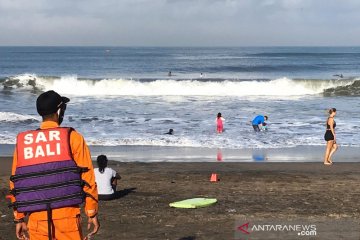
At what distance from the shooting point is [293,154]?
1645 centimetres

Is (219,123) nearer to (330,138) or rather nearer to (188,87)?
(330,138)

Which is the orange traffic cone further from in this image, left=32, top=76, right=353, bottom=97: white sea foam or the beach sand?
left=32, top=76, right=353, bottom=97: white sea foam

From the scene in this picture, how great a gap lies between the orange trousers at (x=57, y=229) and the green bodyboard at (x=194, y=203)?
4.94m

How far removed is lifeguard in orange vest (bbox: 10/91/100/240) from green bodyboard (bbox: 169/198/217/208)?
16.2 feet

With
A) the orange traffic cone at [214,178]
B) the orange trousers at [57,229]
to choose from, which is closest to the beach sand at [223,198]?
the orange traffic cone at [214,178]

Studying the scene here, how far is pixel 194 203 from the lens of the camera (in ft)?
30.0

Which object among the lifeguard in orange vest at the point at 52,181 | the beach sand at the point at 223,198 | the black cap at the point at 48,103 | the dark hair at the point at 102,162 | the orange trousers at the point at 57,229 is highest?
the black cap at the point at 48,103

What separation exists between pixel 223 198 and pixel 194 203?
35.4 inches

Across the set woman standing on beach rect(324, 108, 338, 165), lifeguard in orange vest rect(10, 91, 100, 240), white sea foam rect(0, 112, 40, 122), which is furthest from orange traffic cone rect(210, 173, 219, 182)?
white sea foam rect(0, 112, 40, 122)

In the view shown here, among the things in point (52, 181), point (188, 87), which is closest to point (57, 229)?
point (52, 181)

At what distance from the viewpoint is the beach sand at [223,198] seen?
791cm

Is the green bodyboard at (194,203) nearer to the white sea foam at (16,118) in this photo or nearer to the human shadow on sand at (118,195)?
the human shadow on sand at (118,195)

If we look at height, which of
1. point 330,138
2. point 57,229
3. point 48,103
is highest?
point 48,103

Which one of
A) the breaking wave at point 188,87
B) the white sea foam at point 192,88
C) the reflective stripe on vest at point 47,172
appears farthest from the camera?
the white sea foam at point 192,88
